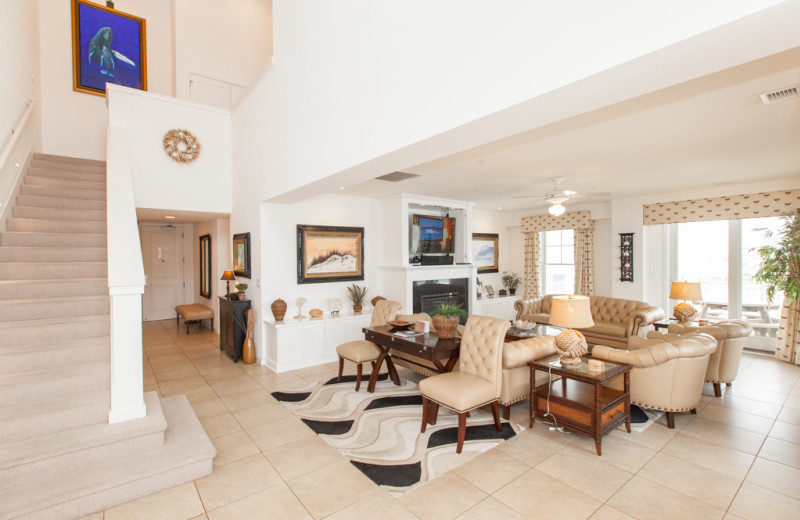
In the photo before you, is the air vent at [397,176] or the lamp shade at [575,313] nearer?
the lamp shade at [575,313]

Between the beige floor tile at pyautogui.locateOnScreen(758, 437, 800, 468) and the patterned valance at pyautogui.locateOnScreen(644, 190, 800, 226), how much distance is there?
11.6 ft

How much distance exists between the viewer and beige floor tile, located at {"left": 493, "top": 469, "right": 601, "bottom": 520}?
2432mm

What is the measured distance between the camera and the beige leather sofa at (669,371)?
356 centimetres

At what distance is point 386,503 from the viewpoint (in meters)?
2.54

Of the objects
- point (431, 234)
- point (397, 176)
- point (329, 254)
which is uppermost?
point (397, 176)

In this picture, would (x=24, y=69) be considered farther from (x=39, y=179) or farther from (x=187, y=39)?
(x=187, y=39)

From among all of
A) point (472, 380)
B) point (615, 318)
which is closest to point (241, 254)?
point (472, 380)

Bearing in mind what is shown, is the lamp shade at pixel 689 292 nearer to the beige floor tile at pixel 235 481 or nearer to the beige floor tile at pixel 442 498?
the beige floor tile at pixel 442 498

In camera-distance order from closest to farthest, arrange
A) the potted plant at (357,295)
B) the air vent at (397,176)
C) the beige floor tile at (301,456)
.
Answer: the beige floor tile at (301,456) < the air vent at (397,176) < the potted plant at (357,295)

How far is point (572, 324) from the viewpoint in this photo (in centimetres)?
357

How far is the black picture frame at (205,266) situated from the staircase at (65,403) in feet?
12.1

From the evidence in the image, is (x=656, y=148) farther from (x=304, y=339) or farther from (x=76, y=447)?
(x=76, y=447)

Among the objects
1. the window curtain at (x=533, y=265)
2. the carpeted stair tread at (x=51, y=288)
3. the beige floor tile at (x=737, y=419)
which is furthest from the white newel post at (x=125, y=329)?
the window curtain at (x=533, y=265)

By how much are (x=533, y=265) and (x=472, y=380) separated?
255 inches
